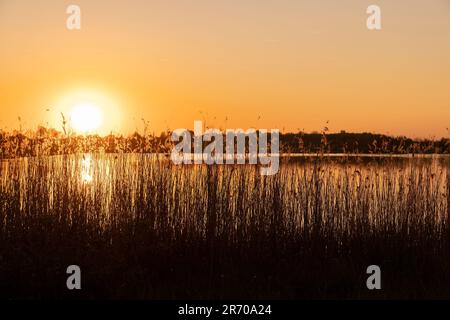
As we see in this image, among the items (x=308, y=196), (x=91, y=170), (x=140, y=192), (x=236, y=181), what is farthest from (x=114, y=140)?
(x=308, y=196)

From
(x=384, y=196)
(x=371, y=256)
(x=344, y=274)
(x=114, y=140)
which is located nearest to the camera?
(x=344, y=274)

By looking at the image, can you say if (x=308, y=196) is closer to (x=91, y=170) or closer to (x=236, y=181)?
(x=236, y=181)

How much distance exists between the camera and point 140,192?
589 centimetres

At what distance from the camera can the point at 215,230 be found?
18.4 ft

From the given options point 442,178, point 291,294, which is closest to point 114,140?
point 291,294

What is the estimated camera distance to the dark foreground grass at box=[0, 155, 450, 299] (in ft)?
16.4

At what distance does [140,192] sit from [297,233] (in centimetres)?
164

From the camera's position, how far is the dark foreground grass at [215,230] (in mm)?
4984

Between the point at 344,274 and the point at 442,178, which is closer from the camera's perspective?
the point at 344,274

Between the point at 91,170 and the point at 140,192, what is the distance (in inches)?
34.5
